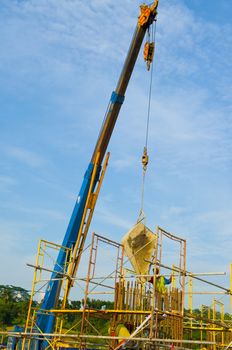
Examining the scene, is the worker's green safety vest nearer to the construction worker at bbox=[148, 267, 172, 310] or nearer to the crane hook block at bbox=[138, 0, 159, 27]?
the construction worker at bbox=[148, 267, 172, 310]

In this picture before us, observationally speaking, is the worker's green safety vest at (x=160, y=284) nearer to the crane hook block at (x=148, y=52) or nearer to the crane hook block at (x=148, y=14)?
the crane hook block at (x=148, y=52)

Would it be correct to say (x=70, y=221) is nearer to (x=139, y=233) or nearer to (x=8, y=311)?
(x=139, y=233)

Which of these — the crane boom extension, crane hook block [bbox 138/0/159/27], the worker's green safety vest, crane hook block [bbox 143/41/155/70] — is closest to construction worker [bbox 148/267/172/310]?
the worker's green safety vest

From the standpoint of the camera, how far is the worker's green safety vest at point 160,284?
14.4 m

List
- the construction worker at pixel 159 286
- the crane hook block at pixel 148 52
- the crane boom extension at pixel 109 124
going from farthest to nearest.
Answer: the crane hook block at pixel 148 52
the crane boom extension at pixel 109 124
the construction worker at pixel 159 286

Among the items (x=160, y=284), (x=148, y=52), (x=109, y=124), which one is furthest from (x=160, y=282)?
(x=148, y=52)

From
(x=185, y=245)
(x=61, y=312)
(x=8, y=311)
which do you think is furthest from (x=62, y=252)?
(x=8, y=311)

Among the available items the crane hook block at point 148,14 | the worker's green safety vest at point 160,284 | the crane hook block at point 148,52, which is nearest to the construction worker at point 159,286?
the worker's green safety vest at point 160,284

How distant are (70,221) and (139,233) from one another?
4.50 metres

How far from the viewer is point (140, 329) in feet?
43.7

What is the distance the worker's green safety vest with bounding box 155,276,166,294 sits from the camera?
47.3 ft

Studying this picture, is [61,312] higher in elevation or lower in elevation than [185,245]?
lower

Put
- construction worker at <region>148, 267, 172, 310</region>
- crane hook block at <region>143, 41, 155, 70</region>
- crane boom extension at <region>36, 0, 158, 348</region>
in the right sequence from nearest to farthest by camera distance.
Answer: construction worker at <region>148, 267, 172, 310</region>, crane boom extension at <region>36, 0, 158, 348</region>, crane hook block at <region>143, 41, 155, 70</region>

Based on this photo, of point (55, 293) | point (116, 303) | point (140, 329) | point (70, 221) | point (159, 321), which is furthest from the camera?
point (70, 221)
